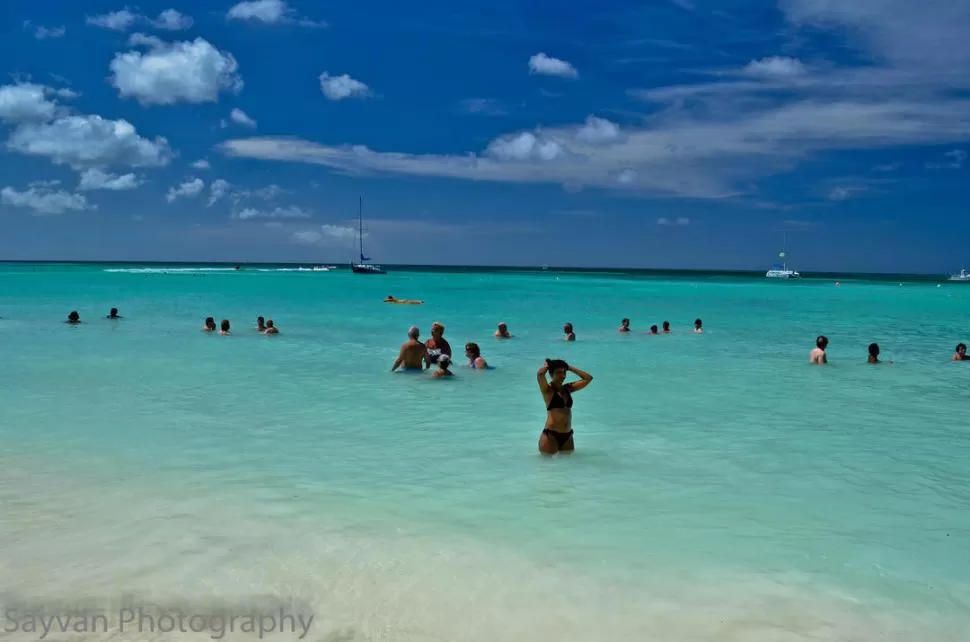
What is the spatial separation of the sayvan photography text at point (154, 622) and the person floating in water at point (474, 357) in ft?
37.4

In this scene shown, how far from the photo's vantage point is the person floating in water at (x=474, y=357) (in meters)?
16.3

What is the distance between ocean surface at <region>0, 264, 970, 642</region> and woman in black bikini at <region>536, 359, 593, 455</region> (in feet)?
0.97

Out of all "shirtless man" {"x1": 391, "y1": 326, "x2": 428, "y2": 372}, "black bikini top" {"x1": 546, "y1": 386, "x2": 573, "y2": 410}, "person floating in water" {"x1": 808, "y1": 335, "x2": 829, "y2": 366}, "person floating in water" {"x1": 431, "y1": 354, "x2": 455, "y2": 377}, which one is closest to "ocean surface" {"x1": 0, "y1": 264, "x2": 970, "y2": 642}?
"shirtless man" {"x1": 391, "y1": 326, "x2": 428, "y2": 372}

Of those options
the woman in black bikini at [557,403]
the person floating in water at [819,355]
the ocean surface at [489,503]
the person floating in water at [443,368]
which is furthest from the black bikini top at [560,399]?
the person floating in water at [819,355]

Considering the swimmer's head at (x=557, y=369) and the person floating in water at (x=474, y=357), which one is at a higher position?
the swimmer's head at (x=557, y=369)

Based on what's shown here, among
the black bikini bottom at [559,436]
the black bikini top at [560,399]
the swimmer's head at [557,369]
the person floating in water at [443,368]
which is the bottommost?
the black bikini bottom at [559,436]

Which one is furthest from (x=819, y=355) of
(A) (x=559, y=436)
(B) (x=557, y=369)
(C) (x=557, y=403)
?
(B) (x=557, y=369)

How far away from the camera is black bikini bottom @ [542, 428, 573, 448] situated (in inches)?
358

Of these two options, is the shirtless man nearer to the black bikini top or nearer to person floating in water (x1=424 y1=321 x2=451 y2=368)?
person floating in water (x1=424 y1=321 x2=451 y2=368)

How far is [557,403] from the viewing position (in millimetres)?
8820

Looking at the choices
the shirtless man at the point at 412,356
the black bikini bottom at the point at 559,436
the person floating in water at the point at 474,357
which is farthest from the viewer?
the person floating in water at the point at 474,357

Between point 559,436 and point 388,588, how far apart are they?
4.04 metres

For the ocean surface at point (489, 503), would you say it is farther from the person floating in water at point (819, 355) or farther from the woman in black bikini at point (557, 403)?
the person floating in water at point (819, 355)

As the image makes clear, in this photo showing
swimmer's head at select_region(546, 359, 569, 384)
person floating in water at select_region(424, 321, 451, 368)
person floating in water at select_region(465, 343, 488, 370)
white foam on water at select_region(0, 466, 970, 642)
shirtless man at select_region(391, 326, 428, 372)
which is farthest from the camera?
person floating in water at select_region(465, 343, 488, 370)
